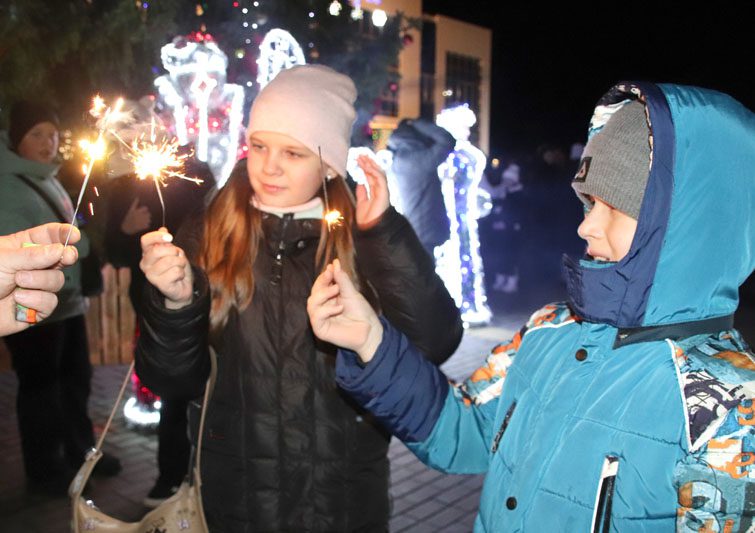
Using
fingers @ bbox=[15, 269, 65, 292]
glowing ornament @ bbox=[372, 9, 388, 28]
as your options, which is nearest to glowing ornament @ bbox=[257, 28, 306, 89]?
glowing ornament @ bbox=[372, 9, 388, 28]

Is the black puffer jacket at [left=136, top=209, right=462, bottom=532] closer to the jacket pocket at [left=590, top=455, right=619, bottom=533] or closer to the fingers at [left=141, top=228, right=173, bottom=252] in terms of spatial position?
the fingers at [left=141, top=228, right=173, bottom=252]

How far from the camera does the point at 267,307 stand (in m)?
2.19

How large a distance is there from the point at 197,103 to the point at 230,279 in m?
4.31

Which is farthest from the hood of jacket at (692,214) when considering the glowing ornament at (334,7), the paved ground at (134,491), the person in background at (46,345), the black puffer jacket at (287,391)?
the glowing ornament at (334,7)

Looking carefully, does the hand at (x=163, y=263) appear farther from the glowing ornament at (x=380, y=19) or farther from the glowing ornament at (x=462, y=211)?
the glowing ornament at (x=462, y=211)

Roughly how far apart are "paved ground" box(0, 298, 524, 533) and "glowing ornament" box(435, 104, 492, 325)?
4.40 metres

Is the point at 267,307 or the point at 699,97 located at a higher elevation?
the point at 699,97

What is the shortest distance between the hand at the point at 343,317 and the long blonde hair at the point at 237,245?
54 cm

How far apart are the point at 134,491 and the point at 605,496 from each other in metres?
4.02

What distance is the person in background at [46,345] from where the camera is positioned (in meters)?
3.68

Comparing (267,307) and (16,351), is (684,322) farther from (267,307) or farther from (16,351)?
(16,351)

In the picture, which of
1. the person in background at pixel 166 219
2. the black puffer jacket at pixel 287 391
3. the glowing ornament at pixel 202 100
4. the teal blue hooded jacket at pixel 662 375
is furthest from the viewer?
the glowing ornament at pixel 202 100

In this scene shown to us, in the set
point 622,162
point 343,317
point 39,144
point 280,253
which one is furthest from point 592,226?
point 39,144

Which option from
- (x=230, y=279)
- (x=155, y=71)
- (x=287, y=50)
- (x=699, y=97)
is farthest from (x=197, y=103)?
(x=699, y=97)
